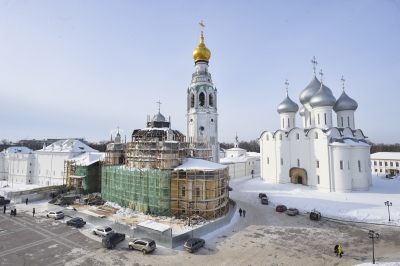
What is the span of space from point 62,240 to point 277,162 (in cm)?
3058

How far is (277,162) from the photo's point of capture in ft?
124

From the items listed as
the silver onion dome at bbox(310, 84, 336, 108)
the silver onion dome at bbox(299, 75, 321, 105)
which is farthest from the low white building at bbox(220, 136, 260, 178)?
the silver onion dome at bbox(310, 84, 336, 108)

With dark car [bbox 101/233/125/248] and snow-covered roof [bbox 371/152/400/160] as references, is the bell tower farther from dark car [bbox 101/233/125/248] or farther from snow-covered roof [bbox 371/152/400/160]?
snow-covered roof [bbox 371/152/400/160]

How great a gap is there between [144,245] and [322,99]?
102ft

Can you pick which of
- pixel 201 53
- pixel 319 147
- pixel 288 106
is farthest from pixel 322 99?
pixel 201 53

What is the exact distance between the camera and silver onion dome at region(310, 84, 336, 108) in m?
34.2

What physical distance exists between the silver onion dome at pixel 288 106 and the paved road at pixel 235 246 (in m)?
22.3

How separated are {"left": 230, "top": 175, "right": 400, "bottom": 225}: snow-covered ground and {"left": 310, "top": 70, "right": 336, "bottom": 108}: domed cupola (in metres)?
12.2

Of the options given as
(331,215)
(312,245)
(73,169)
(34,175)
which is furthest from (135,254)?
(34,175)

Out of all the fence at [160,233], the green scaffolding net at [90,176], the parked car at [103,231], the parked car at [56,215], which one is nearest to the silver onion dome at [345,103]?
the fence at [160,233]

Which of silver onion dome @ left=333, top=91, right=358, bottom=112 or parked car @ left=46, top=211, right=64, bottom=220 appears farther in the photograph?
silver onion dome @ left=333, top=91, right=358, bottom=112

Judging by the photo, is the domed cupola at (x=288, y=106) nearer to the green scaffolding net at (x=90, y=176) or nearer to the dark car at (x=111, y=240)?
the green scaffolding net at (x=90, y=176)

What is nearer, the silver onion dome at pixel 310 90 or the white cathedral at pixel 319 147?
the white cathedral at pixel 319 147

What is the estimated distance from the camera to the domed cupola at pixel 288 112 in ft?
129
